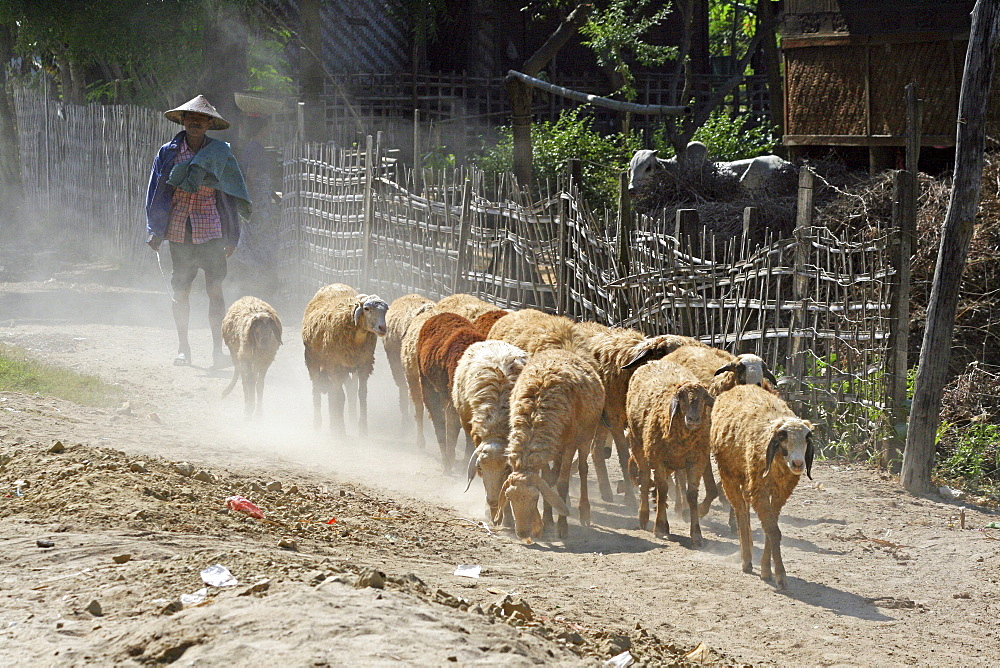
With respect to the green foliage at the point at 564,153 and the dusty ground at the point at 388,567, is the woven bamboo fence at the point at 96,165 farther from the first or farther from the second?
the dusty ground at the point at 388,567

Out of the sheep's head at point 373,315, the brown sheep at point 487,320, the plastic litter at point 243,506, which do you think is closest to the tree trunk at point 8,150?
the sheep's head at point 373,315

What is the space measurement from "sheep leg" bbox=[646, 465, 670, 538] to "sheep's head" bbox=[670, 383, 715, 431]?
Answer: 1.46 feet

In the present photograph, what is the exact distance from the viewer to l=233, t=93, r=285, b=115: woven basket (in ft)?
53.9

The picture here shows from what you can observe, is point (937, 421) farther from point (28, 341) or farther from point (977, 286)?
point (28, 341)

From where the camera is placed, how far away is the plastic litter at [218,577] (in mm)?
4438

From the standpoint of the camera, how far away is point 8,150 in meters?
26.2

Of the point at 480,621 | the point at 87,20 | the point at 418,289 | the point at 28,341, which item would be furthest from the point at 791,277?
the point at 87,20

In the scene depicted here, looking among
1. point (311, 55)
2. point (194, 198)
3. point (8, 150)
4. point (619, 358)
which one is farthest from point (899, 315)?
point (8, 150)

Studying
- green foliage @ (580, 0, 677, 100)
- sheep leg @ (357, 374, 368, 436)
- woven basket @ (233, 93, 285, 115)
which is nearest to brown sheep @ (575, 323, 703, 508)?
sheep leg @ (357, 374, 368, 436)

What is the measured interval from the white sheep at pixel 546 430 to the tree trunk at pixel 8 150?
2156cm

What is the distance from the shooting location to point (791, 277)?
939 centimetres

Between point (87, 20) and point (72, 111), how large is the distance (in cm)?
277

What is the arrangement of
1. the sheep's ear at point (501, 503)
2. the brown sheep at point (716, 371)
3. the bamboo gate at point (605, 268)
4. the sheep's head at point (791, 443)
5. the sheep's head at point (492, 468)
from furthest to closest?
the bamboo gate at point (605, 268) < the brown sheep at point (716, 371) < the sheep's head at point (492, 468) < the sheep's ear at point (501, 503) < the sheep's head at point (791, 443)

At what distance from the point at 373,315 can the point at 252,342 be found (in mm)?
1266
